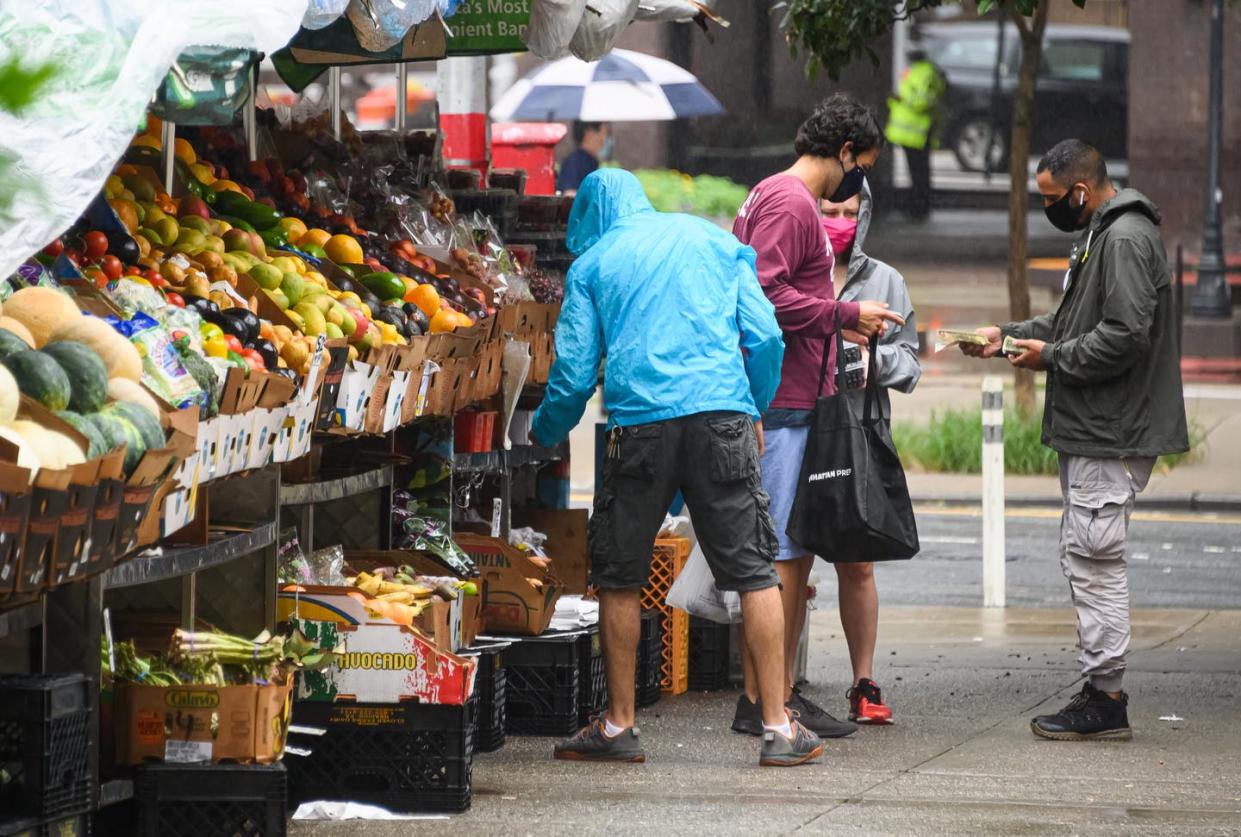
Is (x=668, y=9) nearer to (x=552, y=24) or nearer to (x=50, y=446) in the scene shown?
(x=552, y=24)

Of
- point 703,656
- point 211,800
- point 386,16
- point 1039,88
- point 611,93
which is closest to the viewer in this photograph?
point 211,800

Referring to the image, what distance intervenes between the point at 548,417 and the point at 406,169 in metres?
1.91

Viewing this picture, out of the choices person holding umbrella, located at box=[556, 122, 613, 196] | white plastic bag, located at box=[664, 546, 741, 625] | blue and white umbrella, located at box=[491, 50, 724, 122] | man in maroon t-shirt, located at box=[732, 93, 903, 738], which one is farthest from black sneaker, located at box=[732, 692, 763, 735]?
person holding umbrella, located at box=[556, 122, 613, 196]

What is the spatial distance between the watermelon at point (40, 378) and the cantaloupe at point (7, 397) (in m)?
0.12

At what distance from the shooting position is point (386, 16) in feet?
18.6

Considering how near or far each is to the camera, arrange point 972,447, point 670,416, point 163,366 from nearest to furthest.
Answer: point 163,366
point 670,416
point 972,447

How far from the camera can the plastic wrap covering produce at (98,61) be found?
160 inches

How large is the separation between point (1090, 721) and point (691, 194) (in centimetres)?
1427

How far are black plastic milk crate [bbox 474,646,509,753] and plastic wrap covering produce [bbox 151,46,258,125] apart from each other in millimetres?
1921

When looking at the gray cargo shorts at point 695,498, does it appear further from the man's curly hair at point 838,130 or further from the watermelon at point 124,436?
the watermelon at point 124,436

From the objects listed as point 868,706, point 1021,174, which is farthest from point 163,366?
point 1021,174

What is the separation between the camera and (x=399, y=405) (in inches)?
233

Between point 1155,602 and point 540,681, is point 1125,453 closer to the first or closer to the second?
point 540,681

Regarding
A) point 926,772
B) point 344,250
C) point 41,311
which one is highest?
point 344,250
